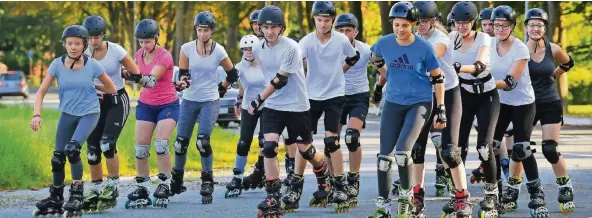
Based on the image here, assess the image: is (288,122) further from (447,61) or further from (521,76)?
(521,76)

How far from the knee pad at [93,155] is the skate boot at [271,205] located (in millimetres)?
1871

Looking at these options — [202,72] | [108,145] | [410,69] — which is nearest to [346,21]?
[202,72]

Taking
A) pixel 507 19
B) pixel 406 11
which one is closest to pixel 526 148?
pixel 507 19

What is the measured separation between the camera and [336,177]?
1143cm

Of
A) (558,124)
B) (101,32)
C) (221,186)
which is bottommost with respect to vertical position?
(221,186)

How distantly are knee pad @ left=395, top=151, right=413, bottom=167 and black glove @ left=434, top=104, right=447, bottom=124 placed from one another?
0.31 meters

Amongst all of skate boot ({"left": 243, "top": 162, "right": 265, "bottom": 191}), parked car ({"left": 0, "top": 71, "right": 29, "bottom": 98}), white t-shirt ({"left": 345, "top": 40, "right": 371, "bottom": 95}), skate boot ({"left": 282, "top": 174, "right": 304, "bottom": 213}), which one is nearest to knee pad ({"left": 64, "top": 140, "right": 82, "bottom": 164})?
skate boot ({"left": 282, "top": 174, "right": 304, "bottom": 213})

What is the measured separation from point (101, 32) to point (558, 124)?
12.5 ft

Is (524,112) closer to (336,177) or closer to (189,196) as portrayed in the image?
(336,177)

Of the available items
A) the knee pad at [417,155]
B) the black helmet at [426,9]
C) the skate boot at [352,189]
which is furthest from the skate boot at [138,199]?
the black helmet at [426,9]

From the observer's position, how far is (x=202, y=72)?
40.1ft

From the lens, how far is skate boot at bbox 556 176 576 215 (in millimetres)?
10766

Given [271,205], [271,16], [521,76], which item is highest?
[271,16]

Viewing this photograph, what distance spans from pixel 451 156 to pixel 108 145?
10.3 feet
